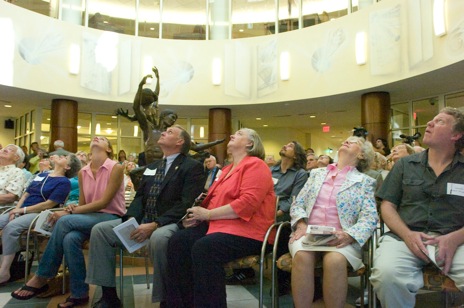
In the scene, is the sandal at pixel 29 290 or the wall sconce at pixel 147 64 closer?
the sandal at pixel 29 290

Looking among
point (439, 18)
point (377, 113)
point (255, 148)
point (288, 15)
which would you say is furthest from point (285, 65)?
point (255, 148)

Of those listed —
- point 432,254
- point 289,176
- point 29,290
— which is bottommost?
point 29,290

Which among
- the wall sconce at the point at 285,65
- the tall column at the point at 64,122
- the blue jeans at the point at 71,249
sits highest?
the wall sconce at the point at 285,65

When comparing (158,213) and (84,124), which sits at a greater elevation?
(84,124)

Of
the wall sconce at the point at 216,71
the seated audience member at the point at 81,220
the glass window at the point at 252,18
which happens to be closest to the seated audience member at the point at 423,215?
the seated audience member at the point at 81,220

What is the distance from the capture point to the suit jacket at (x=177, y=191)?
265 centimetres

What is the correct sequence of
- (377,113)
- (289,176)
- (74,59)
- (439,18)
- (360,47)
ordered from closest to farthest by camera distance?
(289,176) < (439,18) < (360,47) < (377,113) < (74,59)

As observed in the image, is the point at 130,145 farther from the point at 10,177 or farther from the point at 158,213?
the point at 158,213

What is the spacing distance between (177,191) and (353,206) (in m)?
1.22

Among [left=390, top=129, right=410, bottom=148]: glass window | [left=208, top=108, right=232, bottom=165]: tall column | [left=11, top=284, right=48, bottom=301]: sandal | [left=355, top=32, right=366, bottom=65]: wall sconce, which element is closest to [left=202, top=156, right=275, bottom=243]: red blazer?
[left=11, top=284, right=48, bottom=301]: sandal

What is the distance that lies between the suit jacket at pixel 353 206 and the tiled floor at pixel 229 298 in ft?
2.65

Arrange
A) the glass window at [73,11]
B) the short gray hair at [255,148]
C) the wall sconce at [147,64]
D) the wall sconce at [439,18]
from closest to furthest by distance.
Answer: the short gray hair at [255,148]
the wall sconce at [439,18]
the glass window at [73,11]
the wall sconce at [147,64]

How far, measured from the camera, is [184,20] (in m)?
11.8

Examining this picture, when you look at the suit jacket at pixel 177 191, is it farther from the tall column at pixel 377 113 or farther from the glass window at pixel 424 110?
the glass window at pixel 424 110
